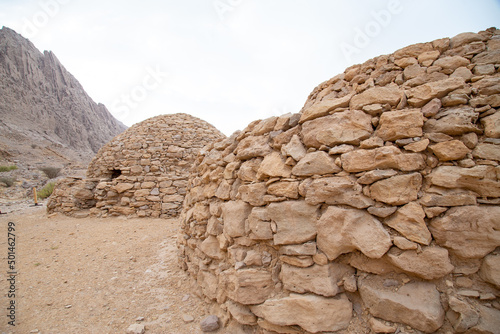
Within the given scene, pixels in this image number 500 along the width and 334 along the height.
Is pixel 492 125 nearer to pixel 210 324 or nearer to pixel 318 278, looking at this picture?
pixel 318 278

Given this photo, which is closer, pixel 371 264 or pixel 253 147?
pixel 371 264

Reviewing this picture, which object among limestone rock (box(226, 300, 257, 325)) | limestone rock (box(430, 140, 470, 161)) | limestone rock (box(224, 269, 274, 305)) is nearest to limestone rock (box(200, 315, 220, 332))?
limestone rock (box(226, 300, 257, 325))

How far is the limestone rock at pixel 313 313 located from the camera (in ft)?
5.94

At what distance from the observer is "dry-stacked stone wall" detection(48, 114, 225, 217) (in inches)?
306

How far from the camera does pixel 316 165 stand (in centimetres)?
206

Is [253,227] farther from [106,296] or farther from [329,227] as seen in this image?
[106,296]

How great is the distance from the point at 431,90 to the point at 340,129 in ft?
2.39

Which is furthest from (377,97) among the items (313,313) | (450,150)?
(313,313)

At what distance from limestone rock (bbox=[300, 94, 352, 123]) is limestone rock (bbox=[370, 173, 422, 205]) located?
0.84 m

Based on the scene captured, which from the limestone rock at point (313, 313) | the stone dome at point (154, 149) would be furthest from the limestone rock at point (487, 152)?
the stone dome at point (154, 149)

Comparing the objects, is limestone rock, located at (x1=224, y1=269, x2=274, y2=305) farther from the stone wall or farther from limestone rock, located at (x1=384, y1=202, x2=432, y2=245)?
limestone rock, located at (x1=384, y1=202, x2=432, y2=245)

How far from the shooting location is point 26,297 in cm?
314

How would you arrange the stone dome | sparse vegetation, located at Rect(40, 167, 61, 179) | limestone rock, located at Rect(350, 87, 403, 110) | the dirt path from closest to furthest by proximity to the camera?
limestone rock, located at Rect(350, 87, 403, 110), the dirt path, the stone dome, sparse vegetation, located at Rect(40, 167, 61, 179)

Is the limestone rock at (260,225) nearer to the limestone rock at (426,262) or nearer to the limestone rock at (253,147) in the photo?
the limestone rock at (253,147)
